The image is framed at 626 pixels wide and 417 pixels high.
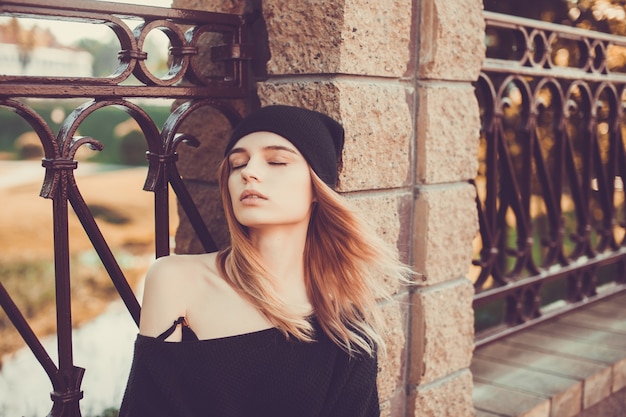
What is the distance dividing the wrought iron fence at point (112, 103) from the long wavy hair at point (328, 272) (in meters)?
0.29

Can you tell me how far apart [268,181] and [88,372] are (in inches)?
131

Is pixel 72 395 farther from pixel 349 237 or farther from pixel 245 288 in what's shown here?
pixel 349 237

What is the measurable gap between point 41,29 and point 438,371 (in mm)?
4716

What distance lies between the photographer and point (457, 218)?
2.54 m

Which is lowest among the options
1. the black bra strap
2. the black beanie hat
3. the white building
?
the black bra strap

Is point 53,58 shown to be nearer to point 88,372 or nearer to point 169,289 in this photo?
point 88,372

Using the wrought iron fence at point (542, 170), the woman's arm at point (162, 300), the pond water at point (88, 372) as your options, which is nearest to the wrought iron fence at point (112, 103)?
the woman's arm at point (162, 300)

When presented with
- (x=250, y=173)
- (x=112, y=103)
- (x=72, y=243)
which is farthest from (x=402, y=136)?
(x=72, y=243)

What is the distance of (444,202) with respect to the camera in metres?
2.46

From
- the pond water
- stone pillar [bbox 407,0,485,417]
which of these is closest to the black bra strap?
stone pillar [bbox 407,0,485,417]

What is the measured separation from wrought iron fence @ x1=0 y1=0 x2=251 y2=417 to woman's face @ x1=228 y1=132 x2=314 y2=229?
0.36 meters

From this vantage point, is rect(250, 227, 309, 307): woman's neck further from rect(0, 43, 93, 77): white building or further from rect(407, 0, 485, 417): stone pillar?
rect(0, 43, 93, 77): white building

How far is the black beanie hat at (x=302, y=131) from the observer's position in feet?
5.77

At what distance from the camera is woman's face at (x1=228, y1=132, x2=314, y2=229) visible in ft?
5.73
